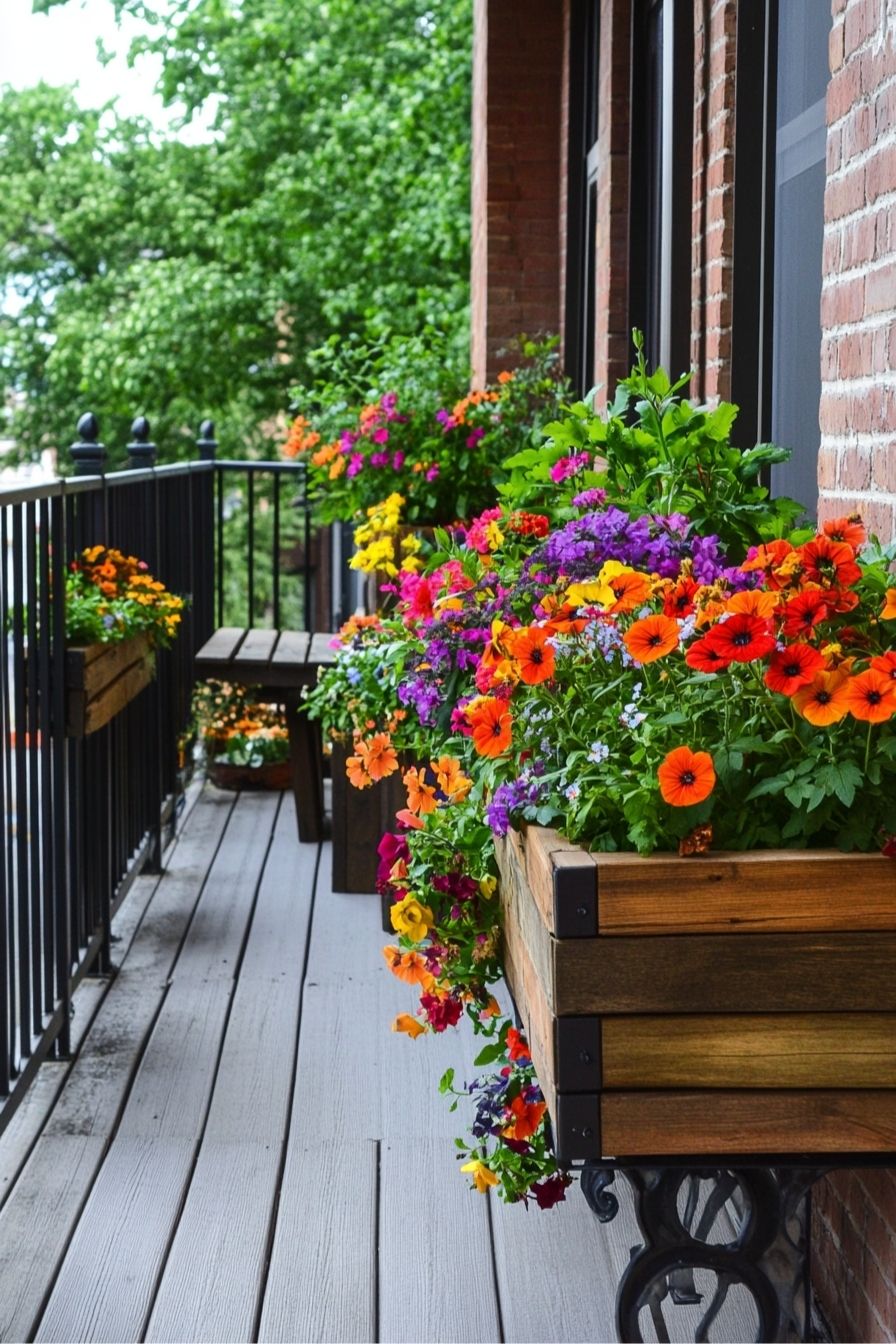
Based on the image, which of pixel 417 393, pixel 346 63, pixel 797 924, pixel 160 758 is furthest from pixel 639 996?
pixel 346 63

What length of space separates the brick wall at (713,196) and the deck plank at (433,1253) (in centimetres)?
161

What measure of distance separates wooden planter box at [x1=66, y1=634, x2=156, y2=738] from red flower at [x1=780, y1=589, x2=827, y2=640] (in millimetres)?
1999

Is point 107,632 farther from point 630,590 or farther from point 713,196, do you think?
point 630,590

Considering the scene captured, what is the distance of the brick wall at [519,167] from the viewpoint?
20.8 ft

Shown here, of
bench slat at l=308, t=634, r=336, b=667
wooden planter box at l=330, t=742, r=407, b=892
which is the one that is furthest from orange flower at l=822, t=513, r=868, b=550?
bench slat at l=308, t=634, r=336, b=667

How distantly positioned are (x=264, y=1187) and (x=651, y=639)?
60.0 inches

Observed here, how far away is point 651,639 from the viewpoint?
66.6 inches

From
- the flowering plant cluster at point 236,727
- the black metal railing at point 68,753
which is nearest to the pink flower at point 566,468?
the black metal railing at point 68,753

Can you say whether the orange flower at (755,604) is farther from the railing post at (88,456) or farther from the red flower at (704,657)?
the railing post at (88,456)

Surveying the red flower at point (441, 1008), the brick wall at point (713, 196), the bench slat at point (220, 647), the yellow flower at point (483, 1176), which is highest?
the brick wall at point (713, 196)

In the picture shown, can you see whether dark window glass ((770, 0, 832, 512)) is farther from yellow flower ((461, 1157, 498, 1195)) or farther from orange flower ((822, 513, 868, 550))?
yellow flower ((461, 1157, 498, 1195))

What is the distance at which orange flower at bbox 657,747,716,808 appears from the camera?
1576 mm

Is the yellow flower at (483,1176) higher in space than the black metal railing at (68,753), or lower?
lower

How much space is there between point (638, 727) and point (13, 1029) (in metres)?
1.57
